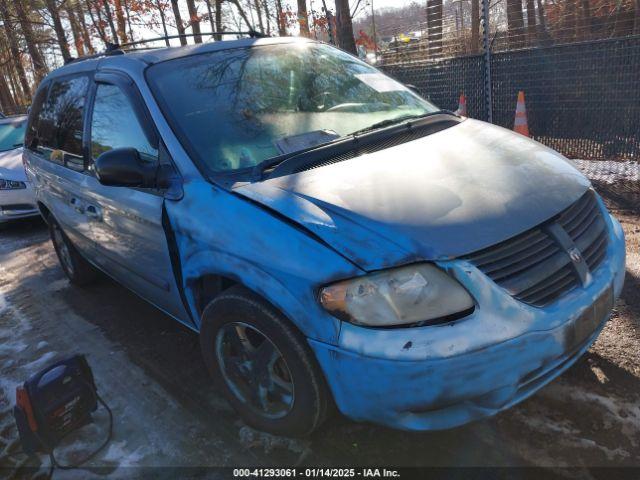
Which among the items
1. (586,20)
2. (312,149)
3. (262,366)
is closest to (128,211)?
(312,149)

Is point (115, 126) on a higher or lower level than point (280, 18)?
lower

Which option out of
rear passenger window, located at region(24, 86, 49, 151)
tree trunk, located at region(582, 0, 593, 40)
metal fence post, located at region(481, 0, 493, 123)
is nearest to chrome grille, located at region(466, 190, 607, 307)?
rear passenger window, located at region(24, 86, 49, 151)

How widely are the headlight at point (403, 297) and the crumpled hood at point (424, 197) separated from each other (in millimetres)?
57

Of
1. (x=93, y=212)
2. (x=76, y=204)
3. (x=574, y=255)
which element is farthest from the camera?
(x=76, y=204)

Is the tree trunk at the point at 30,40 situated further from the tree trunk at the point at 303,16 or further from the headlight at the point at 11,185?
the headlight at the point at 11,185

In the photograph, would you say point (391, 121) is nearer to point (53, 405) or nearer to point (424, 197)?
point (424, 197)

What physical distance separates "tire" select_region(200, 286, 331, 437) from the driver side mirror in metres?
0.74

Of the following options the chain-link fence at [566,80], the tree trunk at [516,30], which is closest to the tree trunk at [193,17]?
the chain-link fence at [566,80]

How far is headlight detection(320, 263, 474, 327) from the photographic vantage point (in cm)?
182

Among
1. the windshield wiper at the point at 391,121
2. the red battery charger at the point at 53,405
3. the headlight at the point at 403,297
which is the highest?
the windshield wiper at the point at 391,121

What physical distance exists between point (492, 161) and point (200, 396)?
197 cm

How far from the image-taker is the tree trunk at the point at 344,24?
10.1 meters

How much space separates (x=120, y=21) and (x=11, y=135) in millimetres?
14803

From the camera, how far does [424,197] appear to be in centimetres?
207
